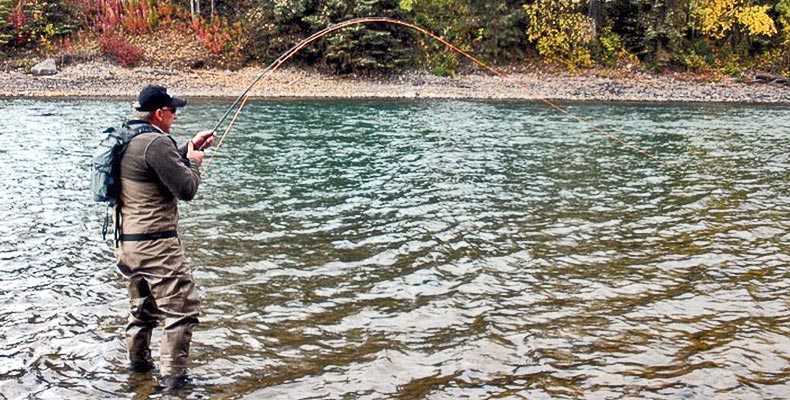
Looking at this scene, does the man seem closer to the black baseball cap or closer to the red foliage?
the black baseball cap

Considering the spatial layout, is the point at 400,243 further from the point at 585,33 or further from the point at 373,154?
the point at 585,33

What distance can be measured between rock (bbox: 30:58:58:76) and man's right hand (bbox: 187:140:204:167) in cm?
3242

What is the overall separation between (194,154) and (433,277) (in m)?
3.68

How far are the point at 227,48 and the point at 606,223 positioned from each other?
1222 inches

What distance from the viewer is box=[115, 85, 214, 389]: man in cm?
519

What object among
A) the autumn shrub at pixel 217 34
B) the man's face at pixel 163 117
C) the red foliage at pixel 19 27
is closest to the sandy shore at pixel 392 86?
the autumn shrub at pixel 217 34

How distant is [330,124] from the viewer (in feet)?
75.0

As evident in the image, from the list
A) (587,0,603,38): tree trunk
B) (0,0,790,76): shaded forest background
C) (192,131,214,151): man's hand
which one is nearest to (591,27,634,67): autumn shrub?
(0,0,790,76): shaded forest background

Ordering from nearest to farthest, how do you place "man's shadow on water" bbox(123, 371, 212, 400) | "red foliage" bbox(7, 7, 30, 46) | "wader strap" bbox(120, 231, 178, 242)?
"wader strap" bbox(120, 231, 178, 242), "man's shadow on water" bbox(123, 371, 212, 400), "red foliage" bbox(7, 7, 30, 46)

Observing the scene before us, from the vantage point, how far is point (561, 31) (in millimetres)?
38625

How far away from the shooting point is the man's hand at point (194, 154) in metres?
5.54

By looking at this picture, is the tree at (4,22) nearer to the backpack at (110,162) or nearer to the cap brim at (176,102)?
the cap brim at (176,102)

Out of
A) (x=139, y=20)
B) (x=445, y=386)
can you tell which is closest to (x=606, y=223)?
(x=445, y=386)

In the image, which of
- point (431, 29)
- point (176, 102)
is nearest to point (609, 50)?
point (431, 29)
